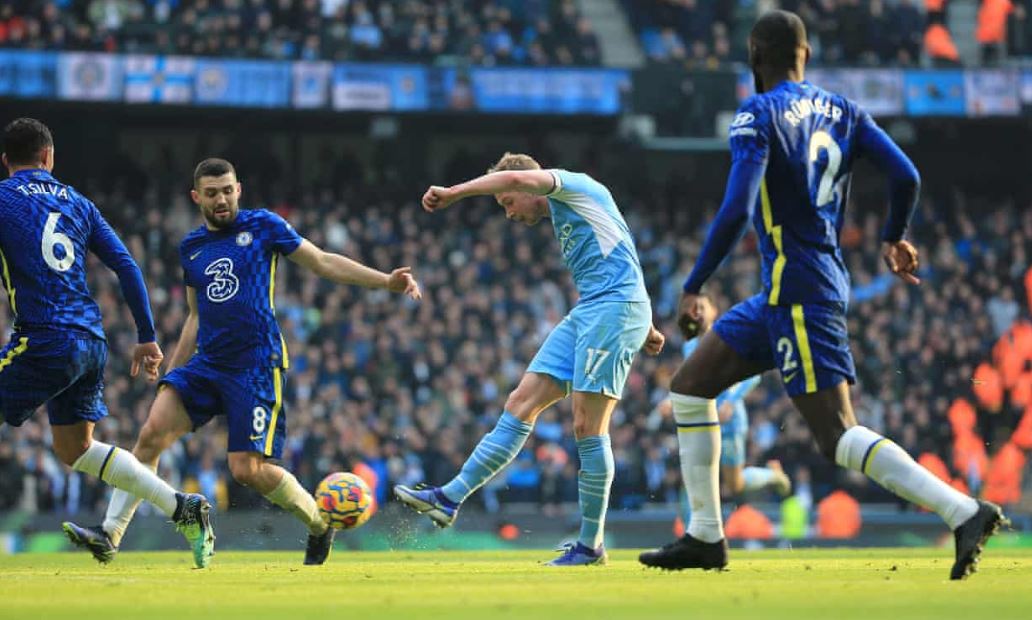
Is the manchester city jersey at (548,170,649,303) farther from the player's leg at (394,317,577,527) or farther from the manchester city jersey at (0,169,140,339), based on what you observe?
the manchester city jersey at (0,169,140,339)

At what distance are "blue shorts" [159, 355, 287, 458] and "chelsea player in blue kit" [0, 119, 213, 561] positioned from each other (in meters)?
0.22

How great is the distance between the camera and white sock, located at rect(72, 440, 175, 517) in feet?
29.1

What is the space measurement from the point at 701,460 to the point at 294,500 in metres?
2.59

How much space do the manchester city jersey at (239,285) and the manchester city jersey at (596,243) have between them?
149 centimetres

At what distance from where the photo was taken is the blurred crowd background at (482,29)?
84.5ft

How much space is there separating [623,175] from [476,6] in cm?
→ 441

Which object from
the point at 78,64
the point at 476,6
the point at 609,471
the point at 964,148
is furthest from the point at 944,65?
the point at 609,471

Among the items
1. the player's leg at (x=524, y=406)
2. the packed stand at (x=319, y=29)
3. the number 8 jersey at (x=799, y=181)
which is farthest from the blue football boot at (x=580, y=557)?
the packed stand at (x=319, y=29)

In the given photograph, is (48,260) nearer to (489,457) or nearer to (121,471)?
(121,471)

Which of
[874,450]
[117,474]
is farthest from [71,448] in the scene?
[874,450]

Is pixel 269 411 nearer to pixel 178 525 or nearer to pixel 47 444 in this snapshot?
pixel 178 525

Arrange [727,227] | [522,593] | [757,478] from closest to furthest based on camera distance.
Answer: [522,593] < [727,227] < [757,478]

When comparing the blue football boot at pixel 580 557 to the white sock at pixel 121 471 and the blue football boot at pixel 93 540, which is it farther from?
the blue football boot at pixel 93 540

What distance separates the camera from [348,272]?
8.97 meters
